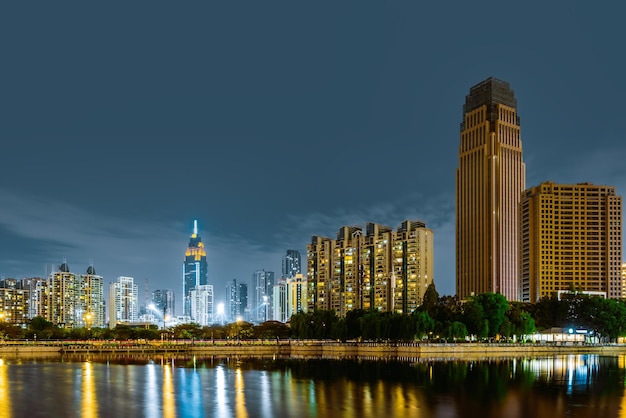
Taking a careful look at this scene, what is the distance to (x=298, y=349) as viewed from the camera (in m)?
115

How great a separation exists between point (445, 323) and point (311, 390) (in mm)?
63785

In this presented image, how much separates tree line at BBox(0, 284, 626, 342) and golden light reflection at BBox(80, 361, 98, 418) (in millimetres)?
56970

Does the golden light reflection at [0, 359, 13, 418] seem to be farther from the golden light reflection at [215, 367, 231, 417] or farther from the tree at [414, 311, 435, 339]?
the tree at [414, 311, 435, 339]

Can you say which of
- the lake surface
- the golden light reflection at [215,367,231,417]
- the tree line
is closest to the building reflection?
the lake surface

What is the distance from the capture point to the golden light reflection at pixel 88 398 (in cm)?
4394

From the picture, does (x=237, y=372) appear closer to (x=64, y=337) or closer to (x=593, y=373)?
(x=593, y=373)

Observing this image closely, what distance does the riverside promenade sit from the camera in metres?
107

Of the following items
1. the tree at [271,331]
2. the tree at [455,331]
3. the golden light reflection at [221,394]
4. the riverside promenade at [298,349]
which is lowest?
the tree at [271,331]

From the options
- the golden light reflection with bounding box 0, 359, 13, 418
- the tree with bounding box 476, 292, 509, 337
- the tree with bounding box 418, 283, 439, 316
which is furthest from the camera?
the tree with bounding box 418, 283, 439, 316

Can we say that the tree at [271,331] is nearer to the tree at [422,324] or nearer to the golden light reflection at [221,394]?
the tree at [422,324]

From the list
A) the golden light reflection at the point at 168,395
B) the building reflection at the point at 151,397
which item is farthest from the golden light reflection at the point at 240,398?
the building reflection at the point at 151,397

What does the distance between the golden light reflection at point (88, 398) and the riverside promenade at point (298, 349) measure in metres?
42.3

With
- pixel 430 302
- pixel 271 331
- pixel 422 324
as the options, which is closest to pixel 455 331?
pixel 422 324

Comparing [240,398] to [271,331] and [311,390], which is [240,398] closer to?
[311,390]
